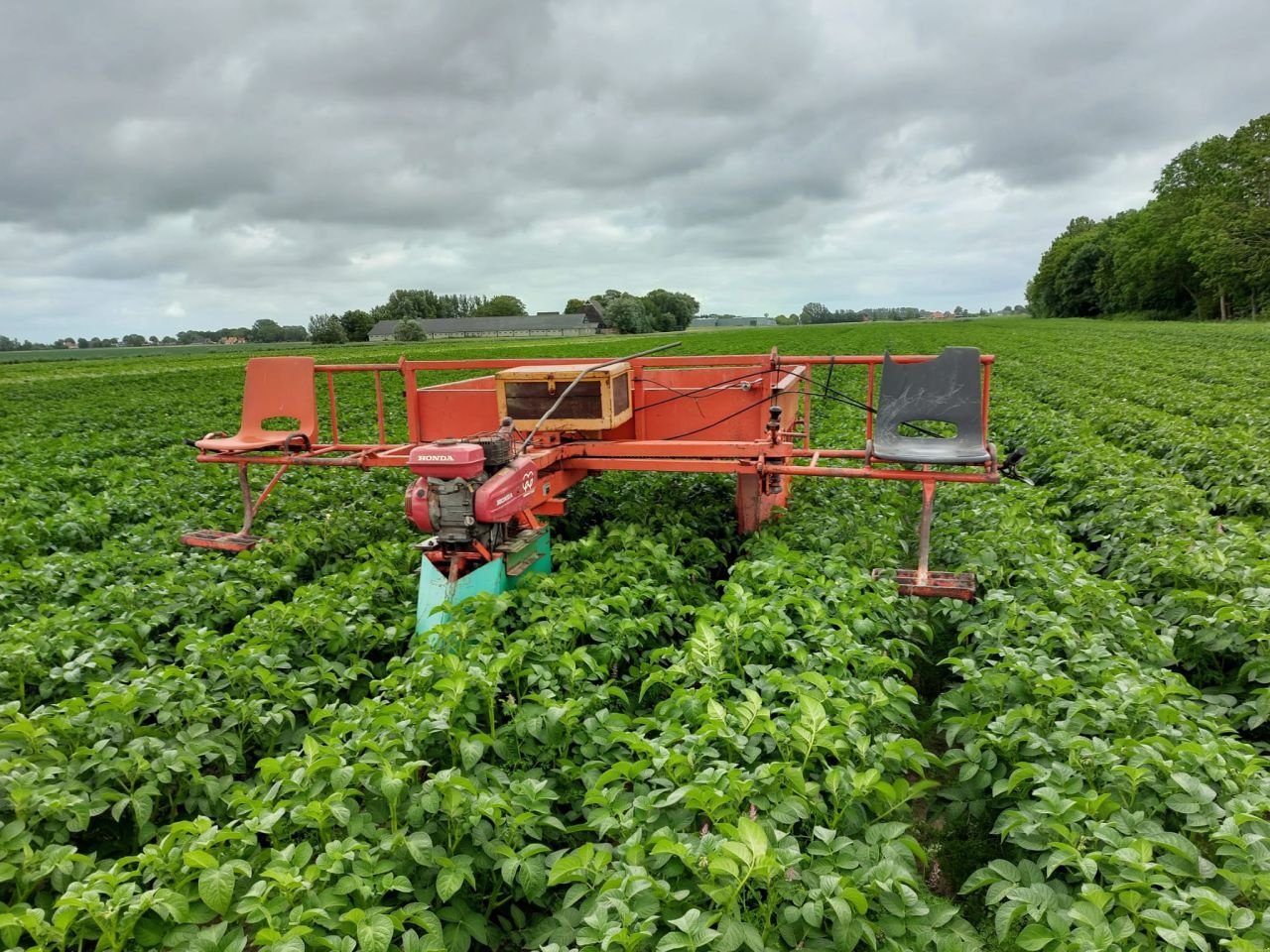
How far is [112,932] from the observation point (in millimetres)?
2145

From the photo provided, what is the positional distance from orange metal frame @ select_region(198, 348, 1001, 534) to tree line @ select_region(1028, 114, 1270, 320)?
6100cm

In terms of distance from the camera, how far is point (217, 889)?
2.23 m

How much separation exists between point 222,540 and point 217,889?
15.0ft

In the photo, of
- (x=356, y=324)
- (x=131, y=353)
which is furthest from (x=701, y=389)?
(x=356, y=324)

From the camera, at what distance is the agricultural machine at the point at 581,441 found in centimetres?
431

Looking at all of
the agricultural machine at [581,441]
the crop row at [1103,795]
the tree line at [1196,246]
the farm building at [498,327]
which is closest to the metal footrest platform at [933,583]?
the agricultural machine at [581,441]

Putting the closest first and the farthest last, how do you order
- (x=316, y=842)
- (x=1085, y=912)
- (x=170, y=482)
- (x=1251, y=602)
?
(x=1085, y=912), (x=316, y=842), (x=1251, y=602), (x=170, y=482)

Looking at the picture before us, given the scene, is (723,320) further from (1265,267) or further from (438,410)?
(438,410)

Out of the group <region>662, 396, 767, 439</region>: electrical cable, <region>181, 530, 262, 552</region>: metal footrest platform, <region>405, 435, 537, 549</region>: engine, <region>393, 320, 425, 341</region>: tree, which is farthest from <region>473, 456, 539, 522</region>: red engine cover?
<region>393, 320, 425, 341</region>: tree

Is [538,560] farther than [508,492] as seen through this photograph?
Yes

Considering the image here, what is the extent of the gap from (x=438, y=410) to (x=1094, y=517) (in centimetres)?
605

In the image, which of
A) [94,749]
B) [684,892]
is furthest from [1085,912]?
[94,749]

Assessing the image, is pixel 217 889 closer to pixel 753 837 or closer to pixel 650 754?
pixel 650 754

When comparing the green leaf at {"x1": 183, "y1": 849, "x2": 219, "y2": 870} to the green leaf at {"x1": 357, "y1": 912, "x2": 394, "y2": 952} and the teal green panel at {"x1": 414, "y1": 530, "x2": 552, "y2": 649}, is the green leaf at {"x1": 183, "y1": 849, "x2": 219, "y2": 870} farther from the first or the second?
the teal green panel at {"x1": 414, "y1": 530, "x2": 552, "y2": 649}
